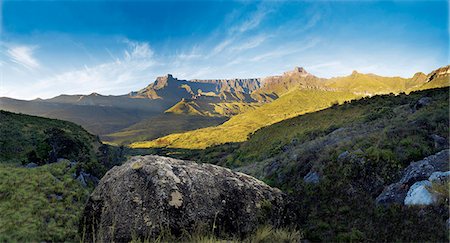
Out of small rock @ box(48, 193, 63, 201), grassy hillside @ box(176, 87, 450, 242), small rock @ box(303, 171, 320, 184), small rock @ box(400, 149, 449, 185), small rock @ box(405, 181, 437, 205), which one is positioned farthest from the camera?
small rock @ box(48, 193, 63, 201)

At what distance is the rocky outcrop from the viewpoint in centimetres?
825

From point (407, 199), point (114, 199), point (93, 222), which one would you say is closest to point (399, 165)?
point (407, 199)

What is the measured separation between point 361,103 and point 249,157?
20395 millimetres

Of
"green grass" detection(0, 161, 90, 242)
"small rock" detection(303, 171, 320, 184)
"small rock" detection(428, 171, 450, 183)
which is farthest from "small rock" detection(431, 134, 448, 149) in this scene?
"green grass" detection(0, 161, 90, 242)

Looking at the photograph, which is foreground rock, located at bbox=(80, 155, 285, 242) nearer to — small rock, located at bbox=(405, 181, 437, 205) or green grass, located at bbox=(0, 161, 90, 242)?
small rock, located at bbox=(405, 181, 437, 205)

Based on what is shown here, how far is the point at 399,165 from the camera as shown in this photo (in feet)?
33.0

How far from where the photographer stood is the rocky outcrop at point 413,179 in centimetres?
825

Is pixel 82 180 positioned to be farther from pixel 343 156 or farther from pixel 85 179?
pixel 343 156

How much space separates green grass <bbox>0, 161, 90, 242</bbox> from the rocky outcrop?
12.1 metres

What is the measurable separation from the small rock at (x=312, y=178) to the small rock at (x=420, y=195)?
3.81 meters

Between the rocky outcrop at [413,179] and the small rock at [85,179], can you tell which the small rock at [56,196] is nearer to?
the small rock at [85,179]

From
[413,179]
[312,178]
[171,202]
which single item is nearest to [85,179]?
[171,202]

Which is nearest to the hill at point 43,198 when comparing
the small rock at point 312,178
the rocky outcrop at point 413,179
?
the small rock at point 312,178

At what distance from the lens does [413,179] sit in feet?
29.0
